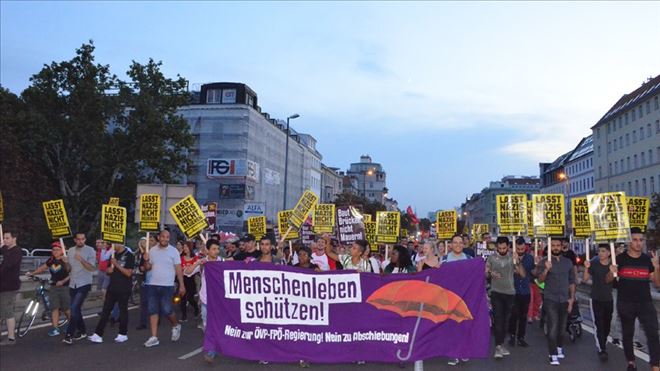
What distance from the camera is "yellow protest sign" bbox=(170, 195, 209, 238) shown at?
12.9 m

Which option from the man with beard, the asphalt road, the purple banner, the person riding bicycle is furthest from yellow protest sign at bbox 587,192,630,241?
the person riding bicycle

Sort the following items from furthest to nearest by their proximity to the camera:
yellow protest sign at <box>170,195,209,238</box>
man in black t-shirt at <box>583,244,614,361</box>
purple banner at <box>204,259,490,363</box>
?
yellow protest sign at <box>170,195,209,238</box>
man in black t-shirt at <box>583,244,614,361</box>
purple banner at <box>204,259,490,363</box>

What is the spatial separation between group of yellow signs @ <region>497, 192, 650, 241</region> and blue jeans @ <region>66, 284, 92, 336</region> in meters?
8.04

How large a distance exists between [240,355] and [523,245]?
561 cm

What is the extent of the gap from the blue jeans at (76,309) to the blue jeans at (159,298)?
4.61 ft

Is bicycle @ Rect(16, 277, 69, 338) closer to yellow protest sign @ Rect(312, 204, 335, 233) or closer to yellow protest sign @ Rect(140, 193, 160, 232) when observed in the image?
yellow protest sign @ Rect(140, 193, 160, 232)

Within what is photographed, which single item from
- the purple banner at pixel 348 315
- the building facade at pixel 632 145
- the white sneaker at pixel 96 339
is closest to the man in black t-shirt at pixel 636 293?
the purple banner at pixel 348 315

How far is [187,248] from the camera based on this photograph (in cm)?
1425

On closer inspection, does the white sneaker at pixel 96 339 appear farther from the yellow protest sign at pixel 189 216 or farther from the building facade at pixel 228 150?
the building facade at pixel 228 150

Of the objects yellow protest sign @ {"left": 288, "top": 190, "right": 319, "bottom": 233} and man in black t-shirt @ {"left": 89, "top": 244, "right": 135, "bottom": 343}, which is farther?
yellow protest sign @ {"left": 288, "top": 190, "right": 319, "bottom": 233}

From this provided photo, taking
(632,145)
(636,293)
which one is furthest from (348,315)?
(632,145)

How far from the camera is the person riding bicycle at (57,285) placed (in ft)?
34.7

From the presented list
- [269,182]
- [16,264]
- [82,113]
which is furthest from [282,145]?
[16,264]

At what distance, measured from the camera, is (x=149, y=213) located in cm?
1323
